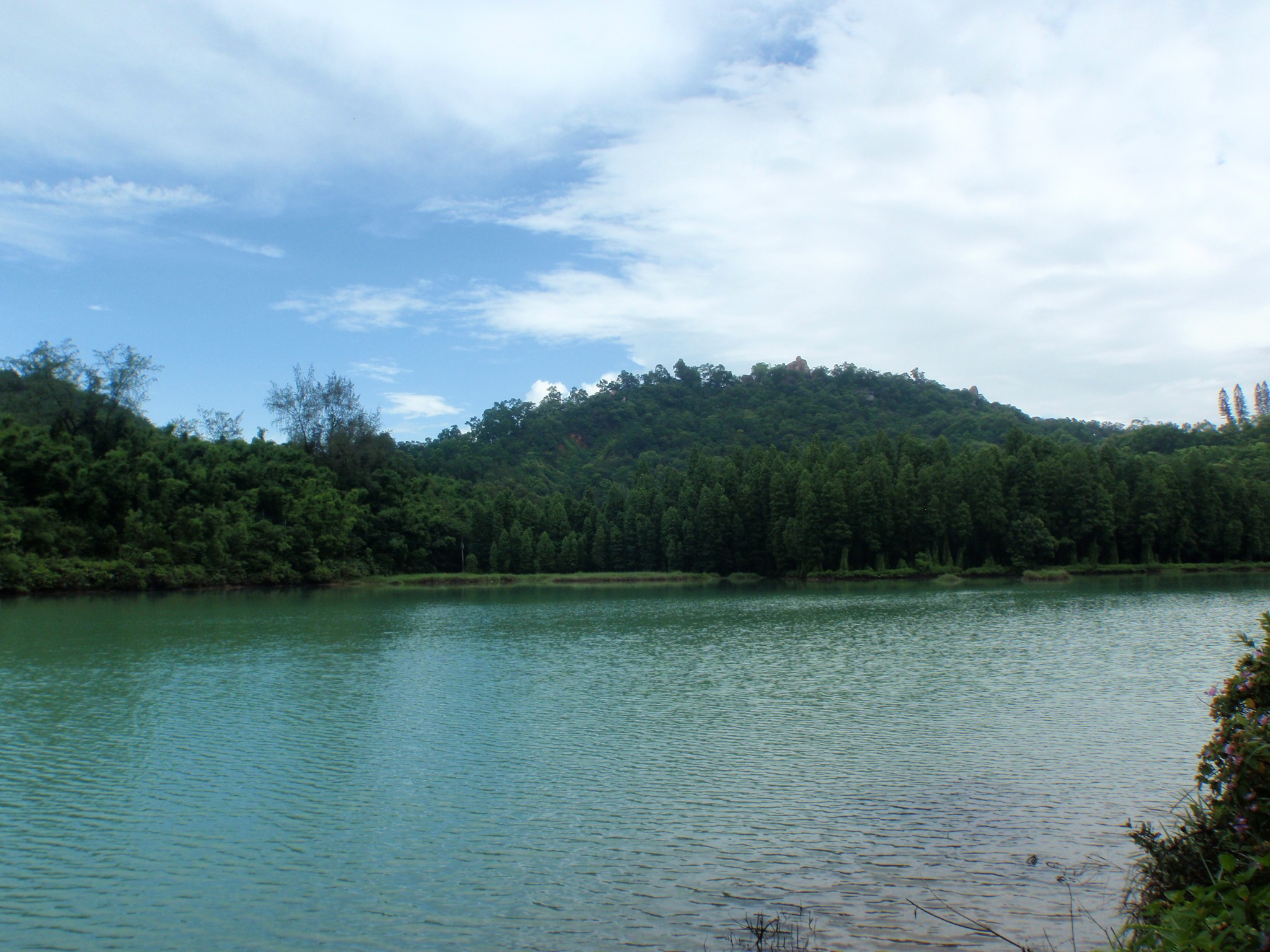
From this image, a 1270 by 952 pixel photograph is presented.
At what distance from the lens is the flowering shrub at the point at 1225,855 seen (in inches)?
202

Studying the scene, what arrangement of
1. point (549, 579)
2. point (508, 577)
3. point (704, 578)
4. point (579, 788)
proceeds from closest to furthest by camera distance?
point (579, 788)
point (704, 578)
point (549, 579)
point (508, 577)

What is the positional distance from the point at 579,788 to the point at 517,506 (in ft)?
279

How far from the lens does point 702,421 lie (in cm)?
14888

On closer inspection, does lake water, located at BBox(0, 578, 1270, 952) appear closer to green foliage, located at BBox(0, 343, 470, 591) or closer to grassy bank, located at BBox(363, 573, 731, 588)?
green foliage, located at BBox(0, 343, 470, 591)

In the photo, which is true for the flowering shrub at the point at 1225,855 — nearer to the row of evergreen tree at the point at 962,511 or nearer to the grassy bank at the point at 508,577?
the grassy bank at the point at 508,577

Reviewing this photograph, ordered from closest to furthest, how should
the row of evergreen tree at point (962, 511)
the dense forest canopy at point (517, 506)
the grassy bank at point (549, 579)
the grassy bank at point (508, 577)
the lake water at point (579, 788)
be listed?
the lake water at point (579, 788), the grassy bank at point (508, 577), the dense forest canopy at point (517, 506), the row of evergreen tree at point (962, 511), the grassy bank at point (549, 579)

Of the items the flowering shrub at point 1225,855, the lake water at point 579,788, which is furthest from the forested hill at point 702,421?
the flowering shrub at point 1225,855

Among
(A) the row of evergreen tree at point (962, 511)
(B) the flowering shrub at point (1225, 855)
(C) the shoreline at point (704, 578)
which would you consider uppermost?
(A) the row of evergreen tree at point (962, 511)

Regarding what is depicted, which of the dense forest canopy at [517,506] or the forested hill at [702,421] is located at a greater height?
the forested hill at [702,421]

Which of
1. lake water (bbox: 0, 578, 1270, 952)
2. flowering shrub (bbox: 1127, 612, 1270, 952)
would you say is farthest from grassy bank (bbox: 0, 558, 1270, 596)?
flowering shrub (bbox: 1127, 612, 1270, 952)

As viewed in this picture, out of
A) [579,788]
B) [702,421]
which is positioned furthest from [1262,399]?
[579,788]

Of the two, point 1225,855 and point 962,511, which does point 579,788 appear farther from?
point 962,511

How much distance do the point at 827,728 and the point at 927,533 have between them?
65259mm

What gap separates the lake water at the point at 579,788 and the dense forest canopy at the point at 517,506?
4233 cm
